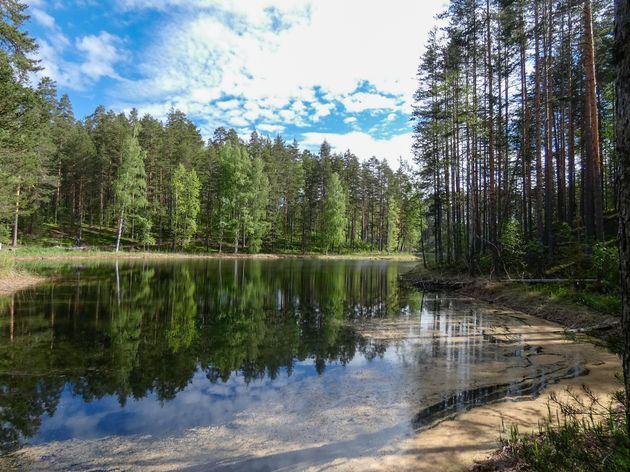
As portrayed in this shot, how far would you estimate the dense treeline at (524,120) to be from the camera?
605 inches

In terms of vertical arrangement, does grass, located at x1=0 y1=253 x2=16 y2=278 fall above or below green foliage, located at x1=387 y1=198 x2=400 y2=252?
below

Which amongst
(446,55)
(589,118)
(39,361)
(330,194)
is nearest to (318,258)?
(330,194)

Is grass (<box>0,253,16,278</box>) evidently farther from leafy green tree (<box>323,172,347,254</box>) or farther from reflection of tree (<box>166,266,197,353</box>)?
leafy green tree (<box>323,172,347,254</box>)

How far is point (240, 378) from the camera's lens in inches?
272

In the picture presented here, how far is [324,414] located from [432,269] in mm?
25406

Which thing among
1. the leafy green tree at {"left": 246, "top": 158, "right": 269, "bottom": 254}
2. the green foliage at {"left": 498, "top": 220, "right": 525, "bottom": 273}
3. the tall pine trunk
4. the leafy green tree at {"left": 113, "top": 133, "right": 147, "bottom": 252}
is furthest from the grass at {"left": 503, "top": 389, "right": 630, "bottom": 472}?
the leafy green tree at {"left": 246, "top": 158, "right": 269, "bottom": 254}

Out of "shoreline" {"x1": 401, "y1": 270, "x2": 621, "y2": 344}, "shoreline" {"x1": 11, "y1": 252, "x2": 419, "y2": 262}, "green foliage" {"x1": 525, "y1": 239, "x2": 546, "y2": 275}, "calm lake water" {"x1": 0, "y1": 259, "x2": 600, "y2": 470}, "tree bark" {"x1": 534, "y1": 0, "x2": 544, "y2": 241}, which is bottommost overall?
"calm lake water" {"x1": 0, "y1": 259, "x2": 600, "y2": 470}

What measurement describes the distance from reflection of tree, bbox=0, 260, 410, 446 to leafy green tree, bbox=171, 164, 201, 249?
3314 cm

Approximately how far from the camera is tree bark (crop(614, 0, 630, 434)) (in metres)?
2.28

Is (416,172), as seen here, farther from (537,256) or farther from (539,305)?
(539,305)

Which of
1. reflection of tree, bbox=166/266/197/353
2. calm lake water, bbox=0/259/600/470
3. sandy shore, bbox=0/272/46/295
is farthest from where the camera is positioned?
sandy shore, bbox=0/272/46/295

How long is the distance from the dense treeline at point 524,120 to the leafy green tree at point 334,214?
98.6 ft

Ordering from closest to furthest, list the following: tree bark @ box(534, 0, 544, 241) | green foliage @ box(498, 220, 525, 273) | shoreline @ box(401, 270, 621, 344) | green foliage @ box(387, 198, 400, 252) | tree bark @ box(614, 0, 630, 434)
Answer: tree bark @ box(614, 0, 630, 434) → shoreline @ box(401, 270, 621, 344) → tree bark @ box(534, 0, 544, 241) → green foliage @ box(498, 220, 525, 273) → green foliage @ box(387, 198, 400, 252)

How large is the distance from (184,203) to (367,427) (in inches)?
2007
